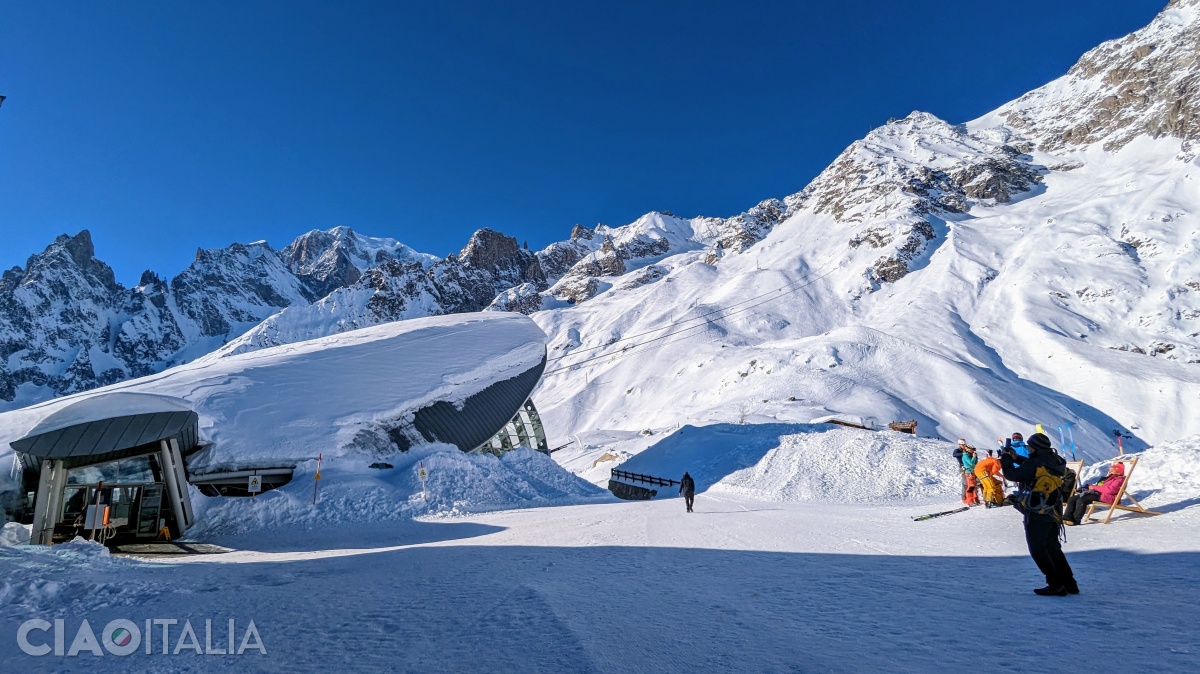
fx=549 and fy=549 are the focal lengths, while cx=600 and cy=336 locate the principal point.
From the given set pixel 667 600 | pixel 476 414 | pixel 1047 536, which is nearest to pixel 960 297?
pixel 476 414

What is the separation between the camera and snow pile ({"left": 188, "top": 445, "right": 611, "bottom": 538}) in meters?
15.1

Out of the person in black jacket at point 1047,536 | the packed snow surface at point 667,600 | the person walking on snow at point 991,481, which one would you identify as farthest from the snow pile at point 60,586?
the person walking on snow at point 991,481

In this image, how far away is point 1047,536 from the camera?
196 inches

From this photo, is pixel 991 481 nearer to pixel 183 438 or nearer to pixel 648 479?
pixel 648 479

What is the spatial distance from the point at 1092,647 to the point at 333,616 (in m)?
5.85

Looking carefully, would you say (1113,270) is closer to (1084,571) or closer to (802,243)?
(802,243)

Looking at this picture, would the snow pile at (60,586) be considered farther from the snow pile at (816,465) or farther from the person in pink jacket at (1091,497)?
the snow pile at (816,465)

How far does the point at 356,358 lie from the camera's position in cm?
2600

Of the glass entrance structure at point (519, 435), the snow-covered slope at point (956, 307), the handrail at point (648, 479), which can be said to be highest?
the snow-covered slope at point (956, 307)

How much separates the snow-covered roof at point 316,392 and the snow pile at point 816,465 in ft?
38.9

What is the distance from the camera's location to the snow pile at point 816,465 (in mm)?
23062

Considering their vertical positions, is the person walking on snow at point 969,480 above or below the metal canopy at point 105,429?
below

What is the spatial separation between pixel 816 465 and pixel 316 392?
22.7 metres

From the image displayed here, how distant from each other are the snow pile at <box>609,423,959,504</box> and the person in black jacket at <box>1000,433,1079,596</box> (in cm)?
1831
